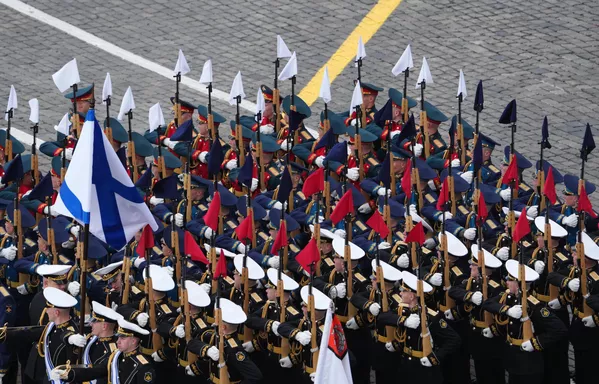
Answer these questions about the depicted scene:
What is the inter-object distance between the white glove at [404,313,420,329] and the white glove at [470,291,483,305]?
2.77ft

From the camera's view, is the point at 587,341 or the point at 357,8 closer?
the point at 587,341

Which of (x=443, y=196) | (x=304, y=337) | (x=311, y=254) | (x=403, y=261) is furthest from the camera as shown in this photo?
(x=443, y=196)

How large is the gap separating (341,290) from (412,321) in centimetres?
117

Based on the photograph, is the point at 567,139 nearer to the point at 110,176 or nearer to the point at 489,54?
the point at 489,54

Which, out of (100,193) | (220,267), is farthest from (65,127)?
(100,193)

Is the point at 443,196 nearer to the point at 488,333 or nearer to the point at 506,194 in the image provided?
the point at 506,194

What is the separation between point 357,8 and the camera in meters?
31.2

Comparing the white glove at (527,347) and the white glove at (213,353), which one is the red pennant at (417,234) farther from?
the white glove at (213,353)

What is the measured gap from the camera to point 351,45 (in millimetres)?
29938

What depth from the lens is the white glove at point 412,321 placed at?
1850 cm

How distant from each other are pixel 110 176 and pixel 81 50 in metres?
13.0

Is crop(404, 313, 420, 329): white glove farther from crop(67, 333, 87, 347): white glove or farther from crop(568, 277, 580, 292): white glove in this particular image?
crop(67, 333, 87, 347): white glove

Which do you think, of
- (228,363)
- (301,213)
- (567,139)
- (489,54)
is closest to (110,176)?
(228,363)

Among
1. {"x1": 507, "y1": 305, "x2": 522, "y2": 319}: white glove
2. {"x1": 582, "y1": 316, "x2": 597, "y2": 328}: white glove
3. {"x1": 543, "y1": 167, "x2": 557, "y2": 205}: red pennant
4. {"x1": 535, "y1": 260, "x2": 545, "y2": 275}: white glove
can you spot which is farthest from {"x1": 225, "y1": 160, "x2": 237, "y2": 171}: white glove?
{"x1": 582, "y1": 316, "x2": 597, "y2": 328}: white glove
